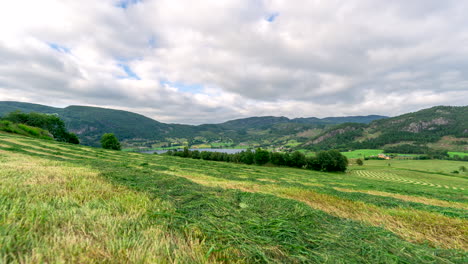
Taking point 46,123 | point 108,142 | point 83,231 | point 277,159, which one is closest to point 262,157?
point 277,159

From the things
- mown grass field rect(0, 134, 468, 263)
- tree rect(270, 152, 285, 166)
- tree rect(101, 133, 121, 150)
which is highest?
mown grass field rect(0, 134, 468, 263)

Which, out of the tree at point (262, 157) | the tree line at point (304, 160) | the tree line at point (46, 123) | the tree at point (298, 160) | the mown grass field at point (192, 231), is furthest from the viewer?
the tree at point (262, 157)

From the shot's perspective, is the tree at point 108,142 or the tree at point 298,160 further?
the tree at point 298,160

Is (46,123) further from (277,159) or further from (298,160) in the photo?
(298,160)

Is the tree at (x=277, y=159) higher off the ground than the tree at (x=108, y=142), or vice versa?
the tree at (x=108, y=142)

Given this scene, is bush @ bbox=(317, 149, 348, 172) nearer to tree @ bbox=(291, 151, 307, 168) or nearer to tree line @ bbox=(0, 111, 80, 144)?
tree @ bbox=(291, 151, 307, 168)

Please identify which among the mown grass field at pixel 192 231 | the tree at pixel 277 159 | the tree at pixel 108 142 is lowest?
the tree at pixel 277 159

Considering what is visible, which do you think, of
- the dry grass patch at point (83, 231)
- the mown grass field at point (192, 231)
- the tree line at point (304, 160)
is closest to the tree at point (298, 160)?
the tree line at point (304, 160)

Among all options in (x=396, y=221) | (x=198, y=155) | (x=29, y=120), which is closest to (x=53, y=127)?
(x=29, y=120)

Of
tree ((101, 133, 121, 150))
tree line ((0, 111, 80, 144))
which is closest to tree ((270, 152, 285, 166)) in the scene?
tree ((101, 133, 121, 150))

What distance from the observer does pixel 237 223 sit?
378 cm

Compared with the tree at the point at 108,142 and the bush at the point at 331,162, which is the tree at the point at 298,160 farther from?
the tree at the point at 108,142

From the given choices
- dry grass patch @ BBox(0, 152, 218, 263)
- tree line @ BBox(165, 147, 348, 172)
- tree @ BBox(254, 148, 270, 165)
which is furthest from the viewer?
tree @ BBox(254, 148, 270, 165)

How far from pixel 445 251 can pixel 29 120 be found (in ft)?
311
